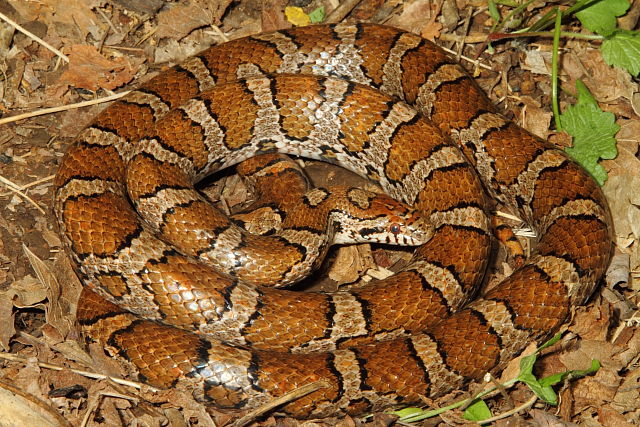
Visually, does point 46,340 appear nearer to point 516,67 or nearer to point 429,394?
point 429,394

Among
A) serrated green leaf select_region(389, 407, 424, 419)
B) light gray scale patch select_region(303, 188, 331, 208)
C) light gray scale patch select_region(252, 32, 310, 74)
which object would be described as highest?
light gray scale patch select_region(252, 32, 310, 74)

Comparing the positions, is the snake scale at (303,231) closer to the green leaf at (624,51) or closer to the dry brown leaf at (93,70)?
the dry brown leaf at (93,70)

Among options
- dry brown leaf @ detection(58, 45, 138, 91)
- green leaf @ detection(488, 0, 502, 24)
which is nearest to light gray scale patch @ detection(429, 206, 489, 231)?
green leaf @ detection(488, 0, 502, 24)

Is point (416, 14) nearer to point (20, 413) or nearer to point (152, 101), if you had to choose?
point (152, 101)

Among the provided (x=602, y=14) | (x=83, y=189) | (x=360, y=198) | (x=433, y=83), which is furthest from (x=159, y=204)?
(x=602, y=14)

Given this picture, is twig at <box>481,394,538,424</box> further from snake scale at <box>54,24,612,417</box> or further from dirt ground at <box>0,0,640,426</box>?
snake scale at <box>54,24,612,417</box>

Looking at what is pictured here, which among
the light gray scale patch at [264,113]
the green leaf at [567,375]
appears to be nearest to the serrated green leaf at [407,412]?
the green leaf at [567,375]

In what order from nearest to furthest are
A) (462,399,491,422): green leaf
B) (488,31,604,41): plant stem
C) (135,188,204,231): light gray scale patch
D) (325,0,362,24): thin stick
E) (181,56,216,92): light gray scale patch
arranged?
(462,399,491,422): green leaf, (135,188,204,231): light gray scale patch, (181,56,216,92): light gray scale patch, (488,31,604,41): plant stem, (325,0,362,24): thin stick

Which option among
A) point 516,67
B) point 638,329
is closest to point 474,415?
point 638,329
